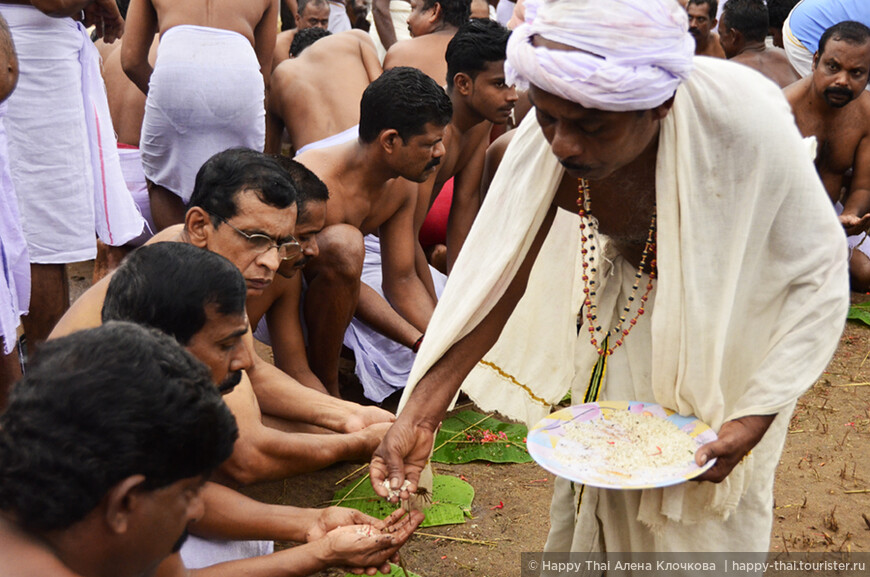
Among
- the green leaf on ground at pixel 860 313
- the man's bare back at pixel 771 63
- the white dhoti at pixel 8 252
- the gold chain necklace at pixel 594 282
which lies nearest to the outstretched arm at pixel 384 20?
the man's bare back at pixel 771 63

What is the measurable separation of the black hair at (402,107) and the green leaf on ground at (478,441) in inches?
50.5

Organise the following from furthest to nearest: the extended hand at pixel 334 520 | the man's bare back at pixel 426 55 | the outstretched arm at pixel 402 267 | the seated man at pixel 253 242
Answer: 1. the man's bare back at pixel 426 55
2. the outstretched arm at pixel 402 267
3. the seated man at pixel 253 242
4. the extended hand at pixel 334 520

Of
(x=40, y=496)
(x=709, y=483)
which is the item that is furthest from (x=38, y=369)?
(x=709, y=483)

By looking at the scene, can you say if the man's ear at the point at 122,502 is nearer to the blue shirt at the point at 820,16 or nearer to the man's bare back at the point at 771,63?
the blue shirt at the point at 820,16

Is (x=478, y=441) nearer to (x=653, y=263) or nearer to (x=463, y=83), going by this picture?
(x=653, y=263)

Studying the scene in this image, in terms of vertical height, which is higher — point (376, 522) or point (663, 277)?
point (663, 277)

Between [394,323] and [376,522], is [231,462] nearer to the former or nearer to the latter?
[376,522]

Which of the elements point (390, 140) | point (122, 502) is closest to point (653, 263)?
point (122, 502)

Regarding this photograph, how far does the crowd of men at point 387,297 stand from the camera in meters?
1.44

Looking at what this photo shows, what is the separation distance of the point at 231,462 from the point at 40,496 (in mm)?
1313

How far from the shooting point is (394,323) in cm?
419

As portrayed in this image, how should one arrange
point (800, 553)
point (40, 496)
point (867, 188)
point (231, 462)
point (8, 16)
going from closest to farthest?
point (40, 496) < point (231, 462) < point (800, 553) < point (8, 16) < point (867, 188)

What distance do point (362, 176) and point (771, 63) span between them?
4058 millimetres

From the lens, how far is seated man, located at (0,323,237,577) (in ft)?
4.43
